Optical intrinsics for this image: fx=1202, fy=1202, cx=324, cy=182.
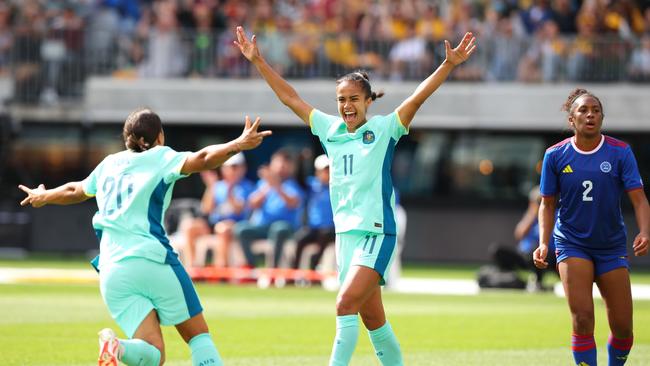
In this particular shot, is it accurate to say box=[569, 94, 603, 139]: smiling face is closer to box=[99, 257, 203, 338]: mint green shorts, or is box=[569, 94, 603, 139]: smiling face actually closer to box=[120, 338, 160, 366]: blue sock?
box=[99, 257, 203, 338]: mint green shorts

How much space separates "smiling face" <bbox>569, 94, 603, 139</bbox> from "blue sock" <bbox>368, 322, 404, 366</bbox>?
2.10 m

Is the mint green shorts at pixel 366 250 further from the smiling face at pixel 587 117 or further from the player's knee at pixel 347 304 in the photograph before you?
the smiling face at pixel 587 117

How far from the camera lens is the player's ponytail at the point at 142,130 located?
315 inches

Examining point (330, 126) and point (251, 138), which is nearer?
point (251, 138)

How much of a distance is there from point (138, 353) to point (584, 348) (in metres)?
3.41

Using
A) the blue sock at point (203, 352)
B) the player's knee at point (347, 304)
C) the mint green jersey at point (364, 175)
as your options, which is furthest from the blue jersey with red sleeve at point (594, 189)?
the blue sock at point (203, 352)

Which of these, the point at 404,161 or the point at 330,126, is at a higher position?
the point at 330,126

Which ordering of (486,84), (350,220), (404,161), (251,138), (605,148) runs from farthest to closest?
(404,161) < (486,84) < (605,148) < (350,220) < (251,138)

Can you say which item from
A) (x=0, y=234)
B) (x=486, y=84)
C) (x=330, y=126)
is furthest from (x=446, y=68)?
(x=0, y=234)

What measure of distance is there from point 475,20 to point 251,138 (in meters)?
21.3

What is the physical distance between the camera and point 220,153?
298 inches

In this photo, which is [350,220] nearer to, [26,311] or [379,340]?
[379,340]

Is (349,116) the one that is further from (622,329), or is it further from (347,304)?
(622,329)

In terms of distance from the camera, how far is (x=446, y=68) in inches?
343
